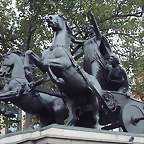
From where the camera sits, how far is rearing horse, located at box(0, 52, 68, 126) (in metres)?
12.4

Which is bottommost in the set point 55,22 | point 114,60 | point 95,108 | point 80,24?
point 95,108

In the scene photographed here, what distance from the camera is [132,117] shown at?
477 inches

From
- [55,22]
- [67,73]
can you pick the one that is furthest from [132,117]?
[55,22]

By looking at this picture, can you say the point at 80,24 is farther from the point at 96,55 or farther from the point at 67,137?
the point at 67,137

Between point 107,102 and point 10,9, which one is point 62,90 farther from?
point 10,9

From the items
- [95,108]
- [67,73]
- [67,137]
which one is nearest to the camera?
[67,137]

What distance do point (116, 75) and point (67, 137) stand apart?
2799 mm

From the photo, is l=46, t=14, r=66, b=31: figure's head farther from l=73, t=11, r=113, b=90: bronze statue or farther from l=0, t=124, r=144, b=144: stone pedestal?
l=0, t=124, r=144, b=144: stone pedestal

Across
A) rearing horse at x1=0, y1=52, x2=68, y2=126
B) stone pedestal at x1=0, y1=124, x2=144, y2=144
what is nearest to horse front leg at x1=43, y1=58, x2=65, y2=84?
stone pedestal at x1=0, y1=124, x2=144, y2=144

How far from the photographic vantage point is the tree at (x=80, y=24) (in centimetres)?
1873

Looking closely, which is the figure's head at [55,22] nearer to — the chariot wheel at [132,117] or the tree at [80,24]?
the chariot wheel at [132,117]

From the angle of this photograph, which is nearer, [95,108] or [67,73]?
[67,73]

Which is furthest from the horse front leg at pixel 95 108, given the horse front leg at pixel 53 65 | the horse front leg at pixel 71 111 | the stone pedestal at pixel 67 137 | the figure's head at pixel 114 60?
the figure's head at pixel 114 60

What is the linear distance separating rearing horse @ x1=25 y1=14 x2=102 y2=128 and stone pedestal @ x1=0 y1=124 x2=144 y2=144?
70 centimetres
